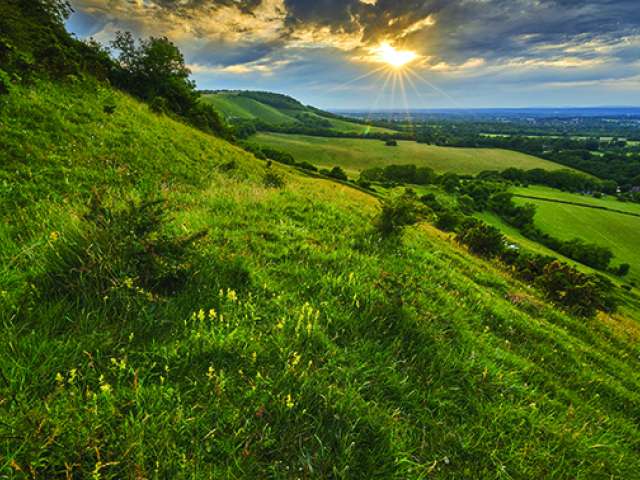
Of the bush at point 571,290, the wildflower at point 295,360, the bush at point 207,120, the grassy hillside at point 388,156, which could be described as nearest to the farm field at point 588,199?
the grassy hillside at point 388,156

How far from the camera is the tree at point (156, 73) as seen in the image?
115ft

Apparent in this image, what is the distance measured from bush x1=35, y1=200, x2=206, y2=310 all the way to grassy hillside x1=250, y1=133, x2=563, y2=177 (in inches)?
4200

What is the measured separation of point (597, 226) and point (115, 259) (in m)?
110

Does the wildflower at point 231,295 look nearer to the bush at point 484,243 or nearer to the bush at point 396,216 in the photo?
the bush at point 396,216

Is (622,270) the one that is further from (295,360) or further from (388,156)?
(295,360)

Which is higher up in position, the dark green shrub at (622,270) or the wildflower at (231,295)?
the wildflower at (231,295)

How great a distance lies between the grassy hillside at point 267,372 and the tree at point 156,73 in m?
36.7

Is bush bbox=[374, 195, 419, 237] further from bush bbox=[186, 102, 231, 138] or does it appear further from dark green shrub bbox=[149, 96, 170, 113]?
bush bbox=[186, 102, 231, 138]

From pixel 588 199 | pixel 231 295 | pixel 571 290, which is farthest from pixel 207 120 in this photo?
pixel 588 199

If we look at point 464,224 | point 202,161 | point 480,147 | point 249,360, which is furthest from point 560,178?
point 249,360

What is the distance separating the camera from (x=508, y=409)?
3.33 m

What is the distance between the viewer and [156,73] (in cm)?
3862

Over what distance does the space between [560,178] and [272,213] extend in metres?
157

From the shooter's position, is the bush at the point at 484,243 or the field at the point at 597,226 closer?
the bush at the point at 484,243
